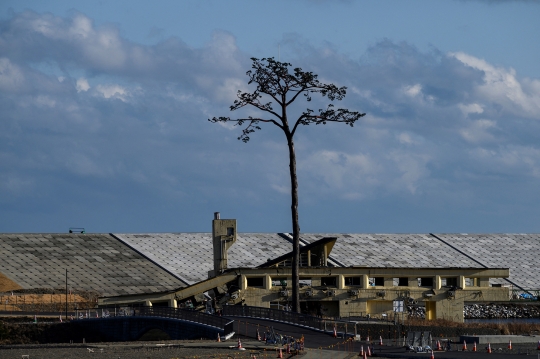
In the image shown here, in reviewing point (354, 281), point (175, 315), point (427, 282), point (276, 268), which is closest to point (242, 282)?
point (276, 268)

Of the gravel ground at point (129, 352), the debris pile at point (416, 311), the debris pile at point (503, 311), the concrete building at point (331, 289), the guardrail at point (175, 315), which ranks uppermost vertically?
the concrete building at point (331, 289)

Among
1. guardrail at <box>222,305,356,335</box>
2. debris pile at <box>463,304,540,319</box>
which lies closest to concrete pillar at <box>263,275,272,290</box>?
guardrail at <box>222,305,356,335</box>

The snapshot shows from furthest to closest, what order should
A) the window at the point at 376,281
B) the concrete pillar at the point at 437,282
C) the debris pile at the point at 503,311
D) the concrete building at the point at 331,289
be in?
the debris pile at the point at 503,311 < the window at the point at 376,281 < the concrete pillar at the point at 437,282 < the concrete building at the point at 331,289

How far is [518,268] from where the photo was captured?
108 m

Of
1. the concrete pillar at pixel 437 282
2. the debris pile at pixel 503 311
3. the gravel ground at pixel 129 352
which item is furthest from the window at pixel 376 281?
the gravel ground at pixel 129 352

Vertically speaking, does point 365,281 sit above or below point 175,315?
above

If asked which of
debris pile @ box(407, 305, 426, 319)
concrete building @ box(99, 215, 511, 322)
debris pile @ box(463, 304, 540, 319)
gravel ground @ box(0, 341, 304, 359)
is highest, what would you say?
concrete building @ box(99, 215, 511, 322)

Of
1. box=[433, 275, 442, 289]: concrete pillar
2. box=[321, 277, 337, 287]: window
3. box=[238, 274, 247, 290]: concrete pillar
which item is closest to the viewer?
box=[238, 274, 247, 290]: concrete pillar

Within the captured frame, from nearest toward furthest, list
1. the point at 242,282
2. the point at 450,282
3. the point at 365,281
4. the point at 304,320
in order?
the point at 304,320, the point at 242,282, the point at 365,281, the point at 450,282

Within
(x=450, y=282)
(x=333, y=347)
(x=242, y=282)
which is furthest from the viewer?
(x=450, y=282)

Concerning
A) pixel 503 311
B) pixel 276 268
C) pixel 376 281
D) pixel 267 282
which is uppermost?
pixel 276 268

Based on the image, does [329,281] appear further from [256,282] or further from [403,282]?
[256,282]

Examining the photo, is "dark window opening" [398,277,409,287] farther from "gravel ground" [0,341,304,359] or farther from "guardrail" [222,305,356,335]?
"gravel ground" [0,341,304,359]

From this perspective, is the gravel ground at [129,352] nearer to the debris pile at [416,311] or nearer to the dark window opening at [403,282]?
the debris pile at [416,311]
